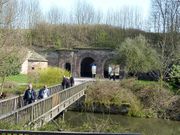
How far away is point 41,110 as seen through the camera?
17.6 m

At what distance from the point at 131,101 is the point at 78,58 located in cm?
2533

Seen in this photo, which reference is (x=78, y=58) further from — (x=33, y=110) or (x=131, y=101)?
(x=33, y=110)

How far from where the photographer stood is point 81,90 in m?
33.5

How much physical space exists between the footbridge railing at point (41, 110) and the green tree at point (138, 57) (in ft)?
64.5

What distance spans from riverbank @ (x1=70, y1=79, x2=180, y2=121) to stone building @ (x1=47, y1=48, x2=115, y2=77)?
22.0m

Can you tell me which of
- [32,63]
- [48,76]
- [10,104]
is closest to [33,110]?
[10,104]

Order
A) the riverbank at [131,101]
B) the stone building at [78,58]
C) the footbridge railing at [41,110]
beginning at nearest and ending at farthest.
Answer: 1. the footbridge railing at [41,110]
2. the riverbank at [131,101]
3. the stone building at [78,58]

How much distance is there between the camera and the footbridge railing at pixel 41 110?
1284 cm

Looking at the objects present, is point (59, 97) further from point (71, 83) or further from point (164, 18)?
point (164, 18)

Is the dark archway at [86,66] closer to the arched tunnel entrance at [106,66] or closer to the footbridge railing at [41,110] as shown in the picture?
the arched tunnel entrance at [106,66]

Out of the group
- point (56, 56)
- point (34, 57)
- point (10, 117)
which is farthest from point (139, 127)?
point (56, 56)

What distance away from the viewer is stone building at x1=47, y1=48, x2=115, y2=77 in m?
58.3

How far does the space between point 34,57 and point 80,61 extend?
25.7 ft

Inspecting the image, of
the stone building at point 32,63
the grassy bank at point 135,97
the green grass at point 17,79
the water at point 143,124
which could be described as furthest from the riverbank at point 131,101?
the stone building at point 32,63
